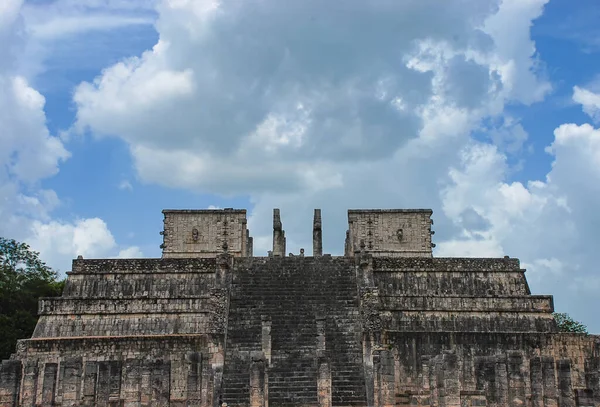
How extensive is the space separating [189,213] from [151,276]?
5478 mm

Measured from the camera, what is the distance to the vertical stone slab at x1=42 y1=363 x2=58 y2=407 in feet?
61.0

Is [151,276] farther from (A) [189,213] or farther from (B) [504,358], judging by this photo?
(B) [504,358]

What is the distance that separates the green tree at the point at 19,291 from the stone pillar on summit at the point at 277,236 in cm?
1121

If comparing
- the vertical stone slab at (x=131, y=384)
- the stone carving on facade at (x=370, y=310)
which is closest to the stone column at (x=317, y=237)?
the stone carving on facade at (x=370, y=310)

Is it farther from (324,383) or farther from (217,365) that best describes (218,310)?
(324,383)

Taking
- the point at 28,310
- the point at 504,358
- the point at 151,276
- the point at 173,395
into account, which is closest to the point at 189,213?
the point at 151,276

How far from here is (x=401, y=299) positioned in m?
27.3

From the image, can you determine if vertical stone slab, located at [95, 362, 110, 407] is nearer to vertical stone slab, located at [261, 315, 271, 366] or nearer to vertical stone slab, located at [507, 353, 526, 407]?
vertical stone slab, located at [261, 315, 271, 366]

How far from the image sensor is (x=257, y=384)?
19.7 meters

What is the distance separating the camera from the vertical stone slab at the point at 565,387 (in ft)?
61.6

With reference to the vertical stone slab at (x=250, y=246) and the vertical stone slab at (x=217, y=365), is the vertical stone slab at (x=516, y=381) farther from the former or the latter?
the vertical stone slab at (x=250, y=246)

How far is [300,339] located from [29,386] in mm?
8484

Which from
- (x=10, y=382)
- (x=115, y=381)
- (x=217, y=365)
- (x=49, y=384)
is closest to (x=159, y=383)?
(x=115, y=381)

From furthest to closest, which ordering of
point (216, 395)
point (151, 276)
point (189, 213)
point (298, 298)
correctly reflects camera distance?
point (189, 213) < point (151, 276) < point (298, 298) < point (216, 395)
